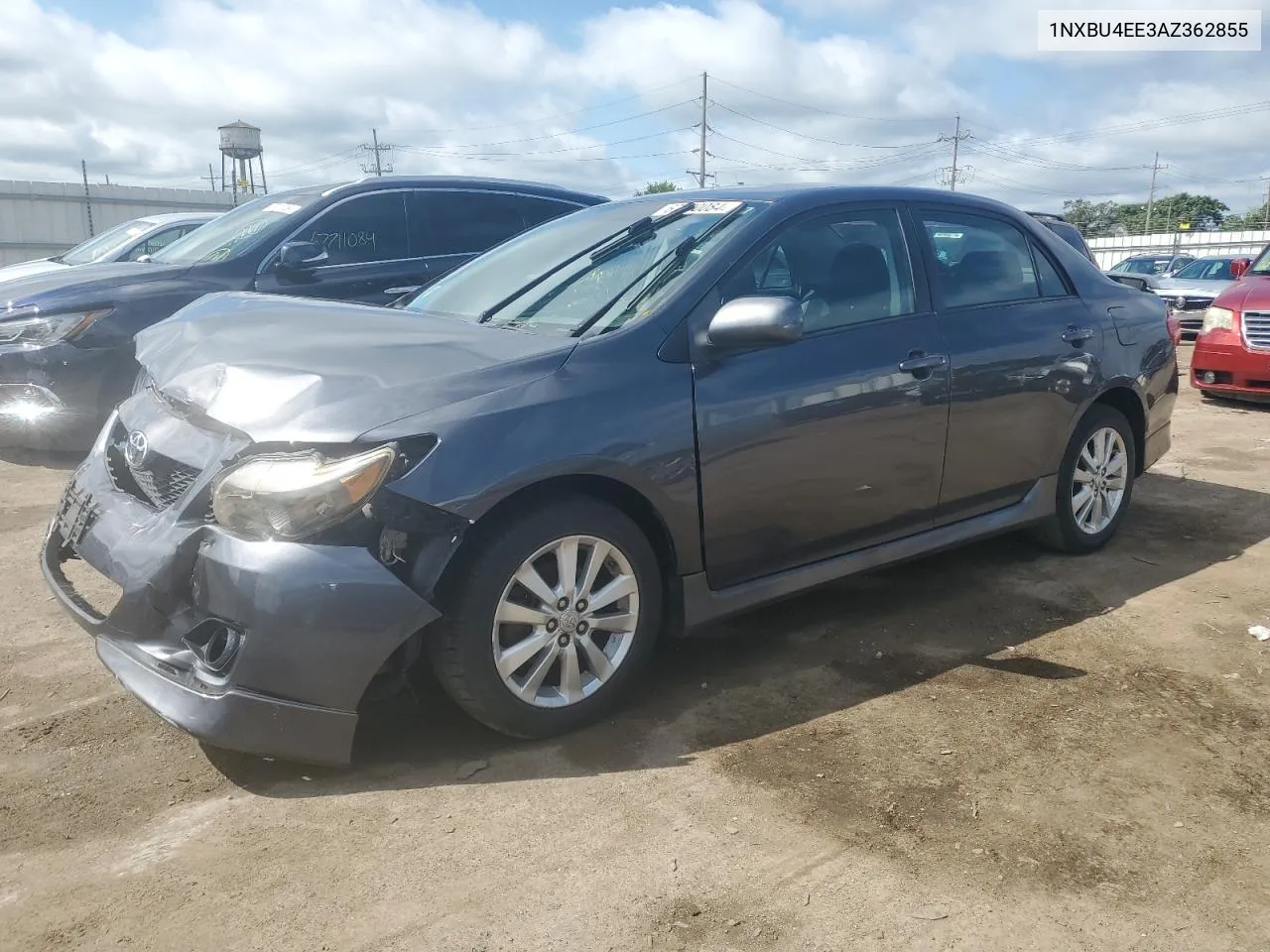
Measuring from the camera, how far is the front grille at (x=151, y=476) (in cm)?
292

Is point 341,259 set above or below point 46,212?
below

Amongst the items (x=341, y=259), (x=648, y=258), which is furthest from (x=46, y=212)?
(x=648, y=258)

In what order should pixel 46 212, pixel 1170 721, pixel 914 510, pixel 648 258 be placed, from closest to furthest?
pixel 1170 721 → pixel 648 258 → pixel 914 510 → pixel 46 212

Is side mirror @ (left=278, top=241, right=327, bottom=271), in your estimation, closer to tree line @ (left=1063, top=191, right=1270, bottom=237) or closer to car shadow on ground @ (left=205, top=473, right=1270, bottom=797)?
car shadow on ground @ (left=205, top=473, right=1270, bottom=797)

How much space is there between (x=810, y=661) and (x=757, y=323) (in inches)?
50.6

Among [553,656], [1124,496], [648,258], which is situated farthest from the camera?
[1124,496]

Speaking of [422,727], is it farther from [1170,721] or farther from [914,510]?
[1170,721]

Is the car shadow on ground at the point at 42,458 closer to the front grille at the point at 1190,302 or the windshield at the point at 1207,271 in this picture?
the front grille at the point at 1190,302

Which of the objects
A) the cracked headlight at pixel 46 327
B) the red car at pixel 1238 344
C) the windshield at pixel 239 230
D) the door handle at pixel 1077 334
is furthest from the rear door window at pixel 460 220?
the red car at pixel 1238 344

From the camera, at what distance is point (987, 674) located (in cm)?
360

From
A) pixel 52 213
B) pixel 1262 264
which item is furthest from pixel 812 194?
pixel 52 213

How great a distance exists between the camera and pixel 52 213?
28141mm

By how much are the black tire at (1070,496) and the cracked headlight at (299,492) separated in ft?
10.6

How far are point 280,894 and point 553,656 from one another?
96 centimetres
